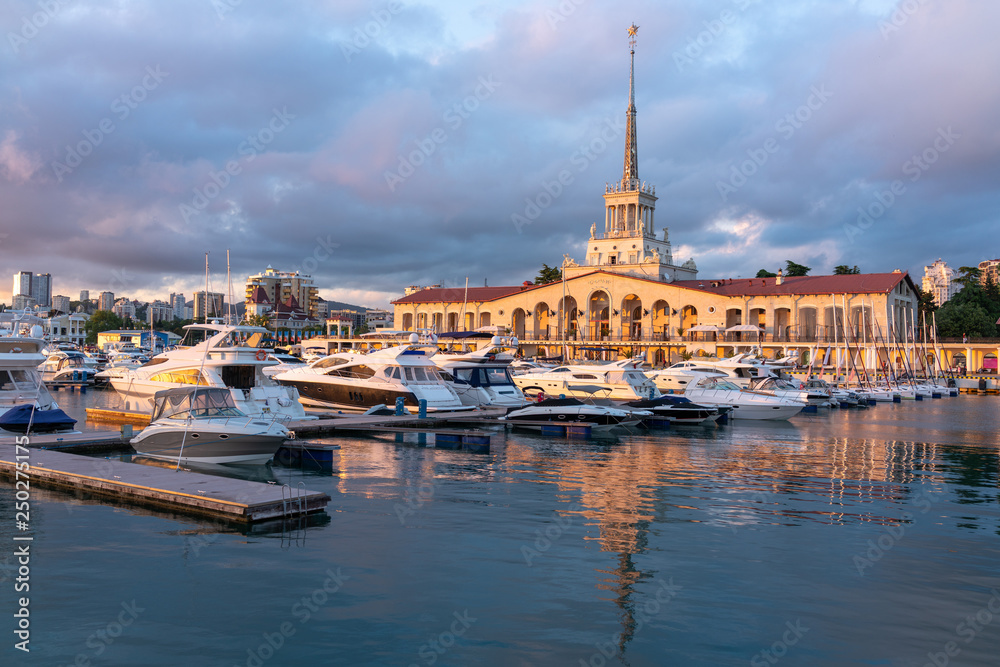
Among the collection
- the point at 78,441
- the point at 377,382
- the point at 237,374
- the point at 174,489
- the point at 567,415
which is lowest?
the point at 174,489

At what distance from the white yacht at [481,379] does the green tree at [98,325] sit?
14351 cm

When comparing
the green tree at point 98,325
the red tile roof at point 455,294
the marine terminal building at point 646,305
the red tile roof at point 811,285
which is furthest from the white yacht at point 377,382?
the green tree at point 98,325

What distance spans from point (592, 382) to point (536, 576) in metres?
32.4

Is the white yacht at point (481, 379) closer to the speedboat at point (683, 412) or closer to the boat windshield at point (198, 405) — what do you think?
the speedboat at point (683, 412)

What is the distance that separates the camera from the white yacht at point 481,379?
39031 millimetres

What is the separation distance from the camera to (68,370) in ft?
199

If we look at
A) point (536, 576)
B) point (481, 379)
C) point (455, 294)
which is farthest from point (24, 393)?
point (455, 294)

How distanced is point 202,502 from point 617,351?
82290mm

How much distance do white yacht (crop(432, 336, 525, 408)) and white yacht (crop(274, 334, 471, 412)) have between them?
174 cm

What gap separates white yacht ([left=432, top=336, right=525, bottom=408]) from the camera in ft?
128

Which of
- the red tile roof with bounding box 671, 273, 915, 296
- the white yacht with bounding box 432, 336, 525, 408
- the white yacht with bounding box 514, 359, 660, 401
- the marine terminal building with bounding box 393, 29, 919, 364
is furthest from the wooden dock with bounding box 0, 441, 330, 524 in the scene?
the red tile roof with bounding box 671, 273, 915, 296

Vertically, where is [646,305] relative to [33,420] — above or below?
above

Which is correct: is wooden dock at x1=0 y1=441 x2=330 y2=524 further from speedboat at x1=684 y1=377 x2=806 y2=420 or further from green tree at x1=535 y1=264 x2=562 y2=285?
green tree at x1=535 y1=264 x2=562 y2=285

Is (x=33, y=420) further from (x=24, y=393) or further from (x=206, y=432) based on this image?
(x=206, y=432)
